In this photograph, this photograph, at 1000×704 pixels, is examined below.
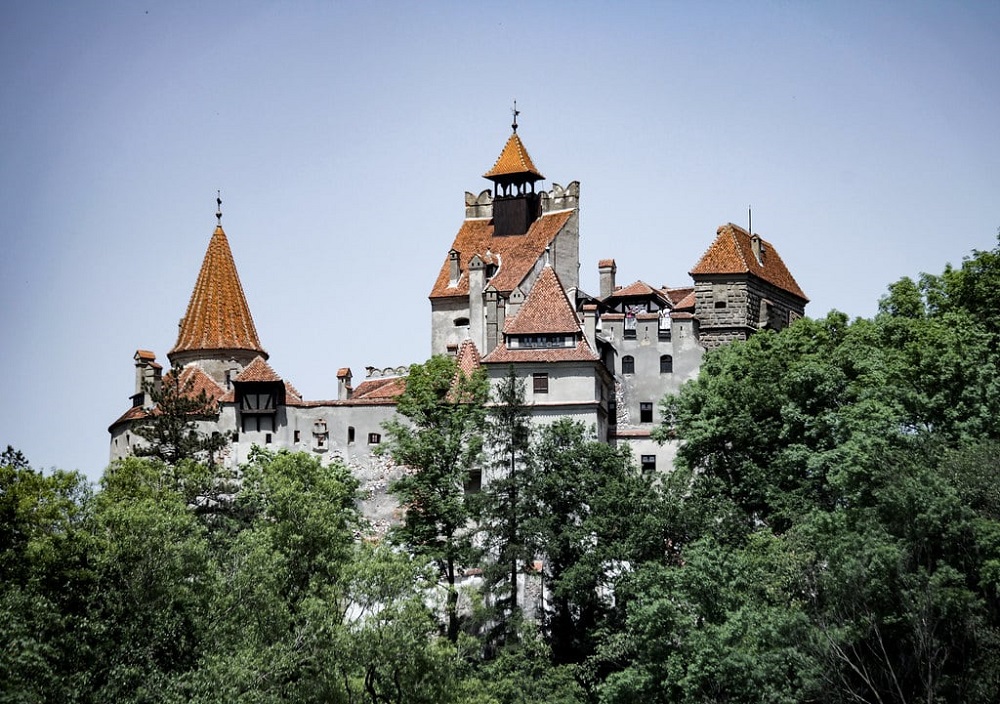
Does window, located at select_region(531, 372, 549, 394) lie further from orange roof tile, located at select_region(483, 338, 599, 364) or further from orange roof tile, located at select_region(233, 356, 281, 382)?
orange roof tile, located at select_region(233, 356, 281, 382)

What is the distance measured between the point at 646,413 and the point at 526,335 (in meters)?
6.98

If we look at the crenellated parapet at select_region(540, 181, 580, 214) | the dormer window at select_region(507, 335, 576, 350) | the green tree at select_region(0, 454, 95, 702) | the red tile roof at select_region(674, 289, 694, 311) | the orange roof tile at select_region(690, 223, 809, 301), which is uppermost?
the crenellated parapet at select_region(540, 181, 580, 214)

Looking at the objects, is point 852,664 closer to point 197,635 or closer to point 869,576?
point 869,576

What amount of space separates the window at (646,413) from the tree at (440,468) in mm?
8629

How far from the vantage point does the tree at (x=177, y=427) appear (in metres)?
74.9

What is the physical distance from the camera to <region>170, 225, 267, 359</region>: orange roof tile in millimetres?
87188

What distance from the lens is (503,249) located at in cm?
8681

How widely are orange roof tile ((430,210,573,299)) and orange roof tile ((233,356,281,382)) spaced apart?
29.8 feet

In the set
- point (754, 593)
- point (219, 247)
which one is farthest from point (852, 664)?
point (219, 247)

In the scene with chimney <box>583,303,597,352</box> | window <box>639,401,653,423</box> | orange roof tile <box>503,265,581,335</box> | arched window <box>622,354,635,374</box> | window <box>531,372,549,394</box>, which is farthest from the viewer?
arched window <box>622,354,635,374</box>

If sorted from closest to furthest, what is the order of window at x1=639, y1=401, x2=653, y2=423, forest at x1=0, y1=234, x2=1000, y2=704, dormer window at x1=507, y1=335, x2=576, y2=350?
forest at x1=0, y1=234, x2=1000, y2=704, dormer window at x1=507, y1=335, x2=576, y2=350, window at x1=639, y1=401, x2=653, y2=423

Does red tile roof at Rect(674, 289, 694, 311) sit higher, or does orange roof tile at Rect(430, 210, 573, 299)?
orange roof tile at Rect(430, 210, 573, 299)

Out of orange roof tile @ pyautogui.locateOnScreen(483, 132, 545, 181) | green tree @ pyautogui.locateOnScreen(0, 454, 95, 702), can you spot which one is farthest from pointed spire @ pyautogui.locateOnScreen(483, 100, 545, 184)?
green tree @ pyautogui.locateOnScreen(0, 454, 95, 702)

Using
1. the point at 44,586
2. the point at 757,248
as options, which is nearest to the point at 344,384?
the point at 757,248
